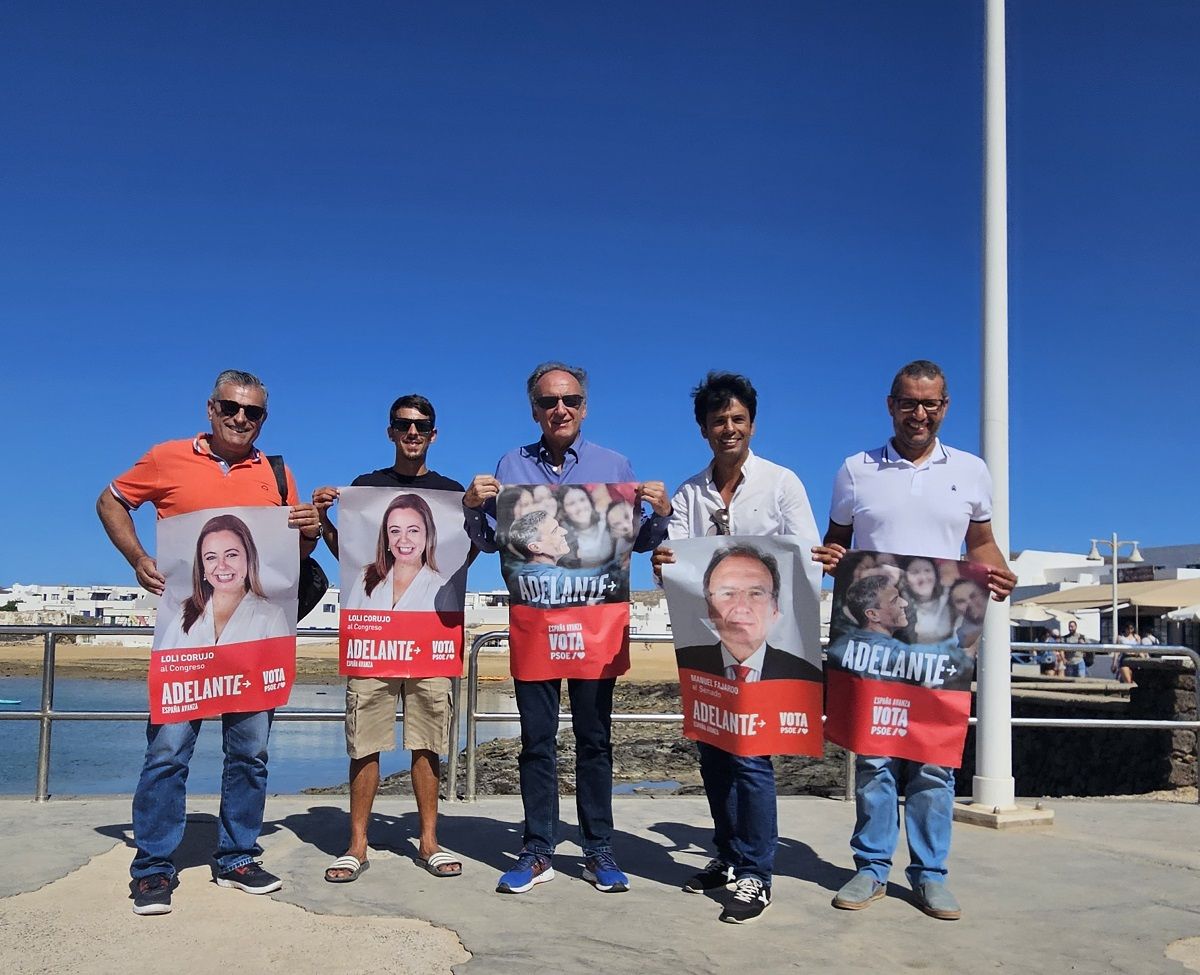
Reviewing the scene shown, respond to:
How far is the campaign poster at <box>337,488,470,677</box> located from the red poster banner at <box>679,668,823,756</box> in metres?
1.23

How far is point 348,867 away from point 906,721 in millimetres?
2430

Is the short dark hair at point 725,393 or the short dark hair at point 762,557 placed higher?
the short dark hair at point 725,393

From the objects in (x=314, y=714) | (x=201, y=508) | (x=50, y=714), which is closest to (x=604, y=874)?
(x=201, y=508)

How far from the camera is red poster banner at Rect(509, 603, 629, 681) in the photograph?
441 centimetres

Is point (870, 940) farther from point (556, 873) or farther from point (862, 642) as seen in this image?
point (556, 873)

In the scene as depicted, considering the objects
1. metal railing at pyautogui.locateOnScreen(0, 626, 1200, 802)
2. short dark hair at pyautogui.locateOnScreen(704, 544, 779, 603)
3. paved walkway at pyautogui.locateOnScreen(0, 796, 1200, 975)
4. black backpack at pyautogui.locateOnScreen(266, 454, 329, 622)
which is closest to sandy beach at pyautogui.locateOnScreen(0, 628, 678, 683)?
metal railing at pyautogui.locateOnScreen(0, 626, 1200, 802)

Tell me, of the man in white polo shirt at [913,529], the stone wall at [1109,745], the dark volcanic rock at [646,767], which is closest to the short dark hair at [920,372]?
the man in white polo shirt at [913,529]

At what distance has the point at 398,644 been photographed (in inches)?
181

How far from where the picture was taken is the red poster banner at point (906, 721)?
415 centimetres

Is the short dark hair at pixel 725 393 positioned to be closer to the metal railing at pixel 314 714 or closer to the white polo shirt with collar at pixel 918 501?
the white polo shirt with collar at pixel 918 501

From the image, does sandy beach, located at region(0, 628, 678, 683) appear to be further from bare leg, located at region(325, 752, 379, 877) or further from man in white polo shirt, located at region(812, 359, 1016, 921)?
man in white polo shirt, located at region(812, 359, 1016, 921)

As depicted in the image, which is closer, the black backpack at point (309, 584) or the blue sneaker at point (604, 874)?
the blue sneaker at point (604, 874)

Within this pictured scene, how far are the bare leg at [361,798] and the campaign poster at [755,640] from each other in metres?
1.44

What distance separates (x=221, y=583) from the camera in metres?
4.44
